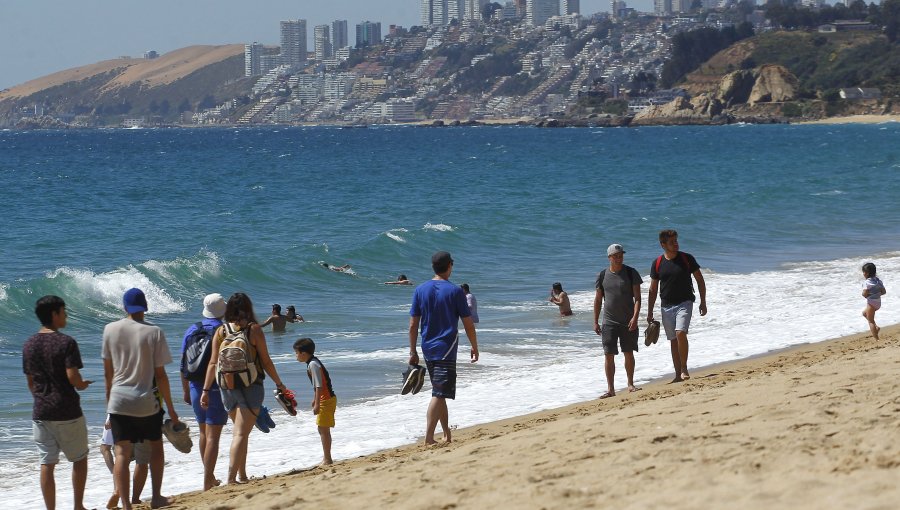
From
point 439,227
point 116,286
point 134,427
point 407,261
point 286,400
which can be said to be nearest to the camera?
point 134,427

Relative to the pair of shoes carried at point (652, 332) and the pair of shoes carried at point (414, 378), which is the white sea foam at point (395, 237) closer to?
the pair of shoes carried at point (652, 332)

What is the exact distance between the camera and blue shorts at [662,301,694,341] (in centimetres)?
1071

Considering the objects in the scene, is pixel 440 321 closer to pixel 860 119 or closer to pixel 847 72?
pixel 860 119

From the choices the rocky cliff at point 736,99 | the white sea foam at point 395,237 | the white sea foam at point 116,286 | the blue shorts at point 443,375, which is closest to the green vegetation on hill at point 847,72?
the rocky cliff at point 736,99

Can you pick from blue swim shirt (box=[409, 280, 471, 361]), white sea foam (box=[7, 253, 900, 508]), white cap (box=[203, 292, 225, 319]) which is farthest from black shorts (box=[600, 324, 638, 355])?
white cap (box=[203, 292, 225, 319])

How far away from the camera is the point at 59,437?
271 inches

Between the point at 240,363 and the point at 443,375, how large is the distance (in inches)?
59.3

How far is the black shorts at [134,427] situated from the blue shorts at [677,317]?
17.0 feet

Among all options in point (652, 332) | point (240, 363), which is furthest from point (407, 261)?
point (240, 363)

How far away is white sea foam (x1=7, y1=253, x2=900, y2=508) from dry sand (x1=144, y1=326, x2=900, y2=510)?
813 millimetres

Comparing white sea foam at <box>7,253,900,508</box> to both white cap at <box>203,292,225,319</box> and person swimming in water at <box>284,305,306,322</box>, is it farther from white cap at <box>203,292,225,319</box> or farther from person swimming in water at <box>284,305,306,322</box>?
white cap at <box>203,292,225,319</box>

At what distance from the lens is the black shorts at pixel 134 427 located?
7.00 metres

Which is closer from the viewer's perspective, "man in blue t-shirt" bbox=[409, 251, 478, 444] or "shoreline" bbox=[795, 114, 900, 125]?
"man in blue t-shirt" bbox=[409, 251, 478, 444]

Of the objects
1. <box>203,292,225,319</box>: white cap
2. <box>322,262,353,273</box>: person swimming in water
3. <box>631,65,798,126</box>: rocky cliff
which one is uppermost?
<box>631,65,798,126</box>: rocky cliff
